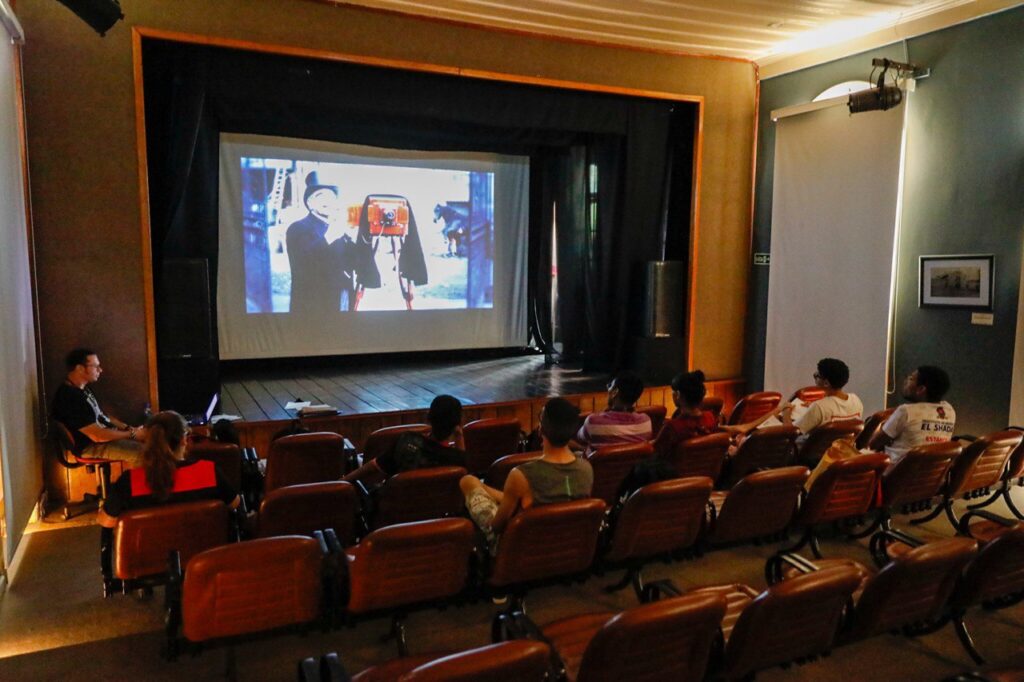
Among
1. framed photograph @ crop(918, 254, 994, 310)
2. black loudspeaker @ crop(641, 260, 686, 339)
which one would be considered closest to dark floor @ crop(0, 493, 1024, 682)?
framed photograph @ crop(918, 254, 994, 310)

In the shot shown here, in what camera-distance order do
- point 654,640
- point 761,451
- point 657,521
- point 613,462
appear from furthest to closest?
point 761,451
point 613,462
point 657,521
point 654,640

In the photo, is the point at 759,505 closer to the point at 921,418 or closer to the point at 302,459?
the point at 921,418

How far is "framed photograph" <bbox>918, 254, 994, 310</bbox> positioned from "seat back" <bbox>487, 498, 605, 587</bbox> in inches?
184

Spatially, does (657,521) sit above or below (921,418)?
below

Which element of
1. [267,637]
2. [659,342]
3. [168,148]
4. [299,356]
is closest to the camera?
[267,637]

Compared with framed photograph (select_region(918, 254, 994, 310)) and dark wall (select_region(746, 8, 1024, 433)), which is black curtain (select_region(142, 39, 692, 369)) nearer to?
dark wall (select_region(746, 8, 1024, 433))

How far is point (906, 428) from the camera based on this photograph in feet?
13.2

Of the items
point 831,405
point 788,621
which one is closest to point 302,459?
point 788,621

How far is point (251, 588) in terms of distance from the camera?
7.16ft

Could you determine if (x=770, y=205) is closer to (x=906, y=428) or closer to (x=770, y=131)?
(x=770, y=131)

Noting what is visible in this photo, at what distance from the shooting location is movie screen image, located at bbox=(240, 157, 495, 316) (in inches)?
309

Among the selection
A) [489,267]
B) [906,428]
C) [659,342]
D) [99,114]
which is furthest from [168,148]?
[906,428]

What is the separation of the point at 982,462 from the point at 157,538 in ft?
13.6

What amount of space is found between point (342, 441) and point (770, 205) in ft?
18.8
